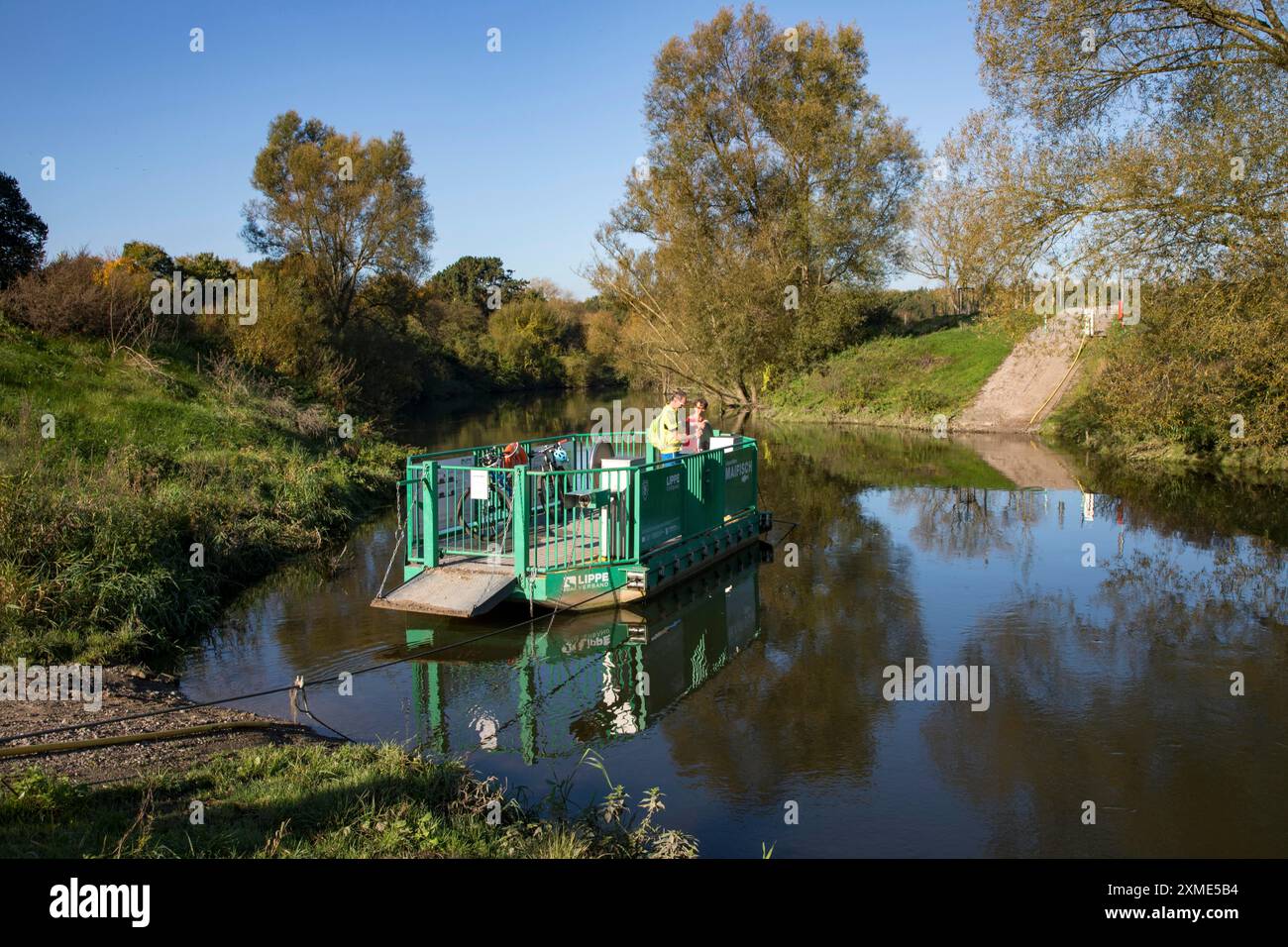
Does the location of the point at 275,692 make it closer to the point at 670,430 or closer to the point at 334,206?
the point at 670,430

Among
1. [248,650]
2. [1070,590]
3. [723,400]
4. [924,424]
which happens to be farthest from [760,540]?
[723,400]

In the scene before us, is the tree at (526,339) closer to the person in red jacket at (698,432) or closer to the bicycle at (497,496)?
the person in red jacket at (698,432)

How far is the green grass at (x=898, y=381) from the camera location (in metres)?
39.6

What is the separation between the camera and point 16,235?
953 inches

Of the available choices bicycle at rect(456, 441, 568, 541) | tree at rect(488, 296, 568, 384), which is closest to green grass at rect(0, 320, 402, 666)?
bicycle at rect(456, 441, 568, 541)

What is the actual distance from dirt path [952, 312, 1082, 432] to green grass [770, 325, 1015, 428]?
0.61 meters

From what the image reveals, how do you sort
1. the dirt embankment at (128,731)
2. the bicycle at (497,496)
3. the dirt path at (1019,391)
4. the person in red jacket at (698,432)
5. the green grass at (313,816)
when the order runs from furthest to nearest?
the dirt path at (1019,391) → the person in red jacket at (698,432) → the bicycle at (497,496) → the dirt embankment at (128,731) → the green grass at (313,816)

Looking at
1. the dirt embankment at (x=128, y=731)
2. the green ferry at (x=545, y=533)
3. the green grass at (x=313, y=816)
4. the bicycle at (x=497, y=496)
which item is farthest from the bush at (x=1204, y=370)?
the dirt embankment at (x=128, y=731)

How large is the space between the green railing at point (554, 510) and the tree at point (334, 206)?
84.7 ft

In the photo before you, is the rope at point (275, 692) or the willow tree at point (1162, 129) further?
the willow tree at point (1162, 129)

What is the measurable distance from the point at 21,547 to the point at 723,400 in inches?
1548

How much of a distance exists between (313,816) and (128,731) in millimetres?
2867

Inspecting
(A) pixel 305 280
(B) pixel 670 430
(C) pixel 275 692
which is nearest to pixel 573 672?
(C) pixel 275 692

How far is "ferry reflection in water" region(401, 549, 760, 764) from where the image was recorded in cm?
892
